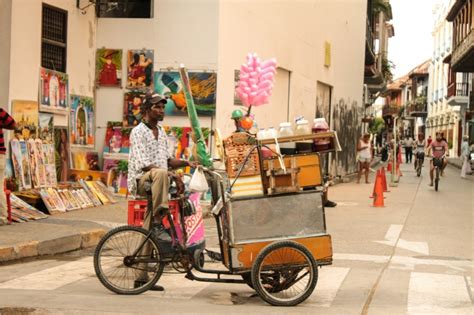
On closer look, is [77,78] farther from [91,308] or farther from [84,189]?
[91,308]

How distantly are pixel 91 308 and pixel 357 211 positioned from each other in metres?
10.9

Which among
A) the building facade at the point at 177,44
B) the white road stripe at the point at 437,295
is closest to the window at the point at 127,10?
the building facade at the point at 177,44

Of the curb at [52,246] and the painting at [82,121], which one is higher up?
the painting at [82,121]

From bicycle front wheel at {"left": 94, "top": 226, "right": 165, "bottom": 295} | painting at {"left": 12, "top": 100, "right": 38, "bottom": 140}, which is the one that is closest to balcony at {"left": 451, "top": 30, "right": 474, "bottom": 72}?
painting at {"left": 12, "top": 100, "right": 38, "bottom": 140}

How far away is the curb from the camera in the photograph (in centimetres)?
952

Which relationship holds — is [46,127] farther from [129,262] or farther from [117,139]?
[129,262]

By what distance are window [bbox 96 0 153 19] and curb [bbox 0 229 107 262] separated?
6123mm

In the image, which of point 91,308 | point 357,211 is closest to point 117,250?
point 91,308

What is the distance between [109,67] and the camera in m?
16.1

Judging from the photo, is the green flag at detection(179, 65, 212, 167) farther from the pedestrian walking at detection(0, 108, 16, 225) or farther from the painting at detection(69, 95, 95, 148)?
the painting at detection(69, 95, 95, 148)

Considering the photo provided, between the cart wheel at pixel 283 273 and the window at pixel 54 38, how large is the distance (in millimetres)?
8452

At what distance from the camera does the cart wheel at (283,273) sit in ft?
23.0

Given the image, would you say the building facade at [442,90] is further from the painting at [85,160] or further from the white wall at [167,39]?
the painting at [85,160]

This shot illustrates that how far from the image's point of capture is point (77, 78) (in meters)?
15.4
